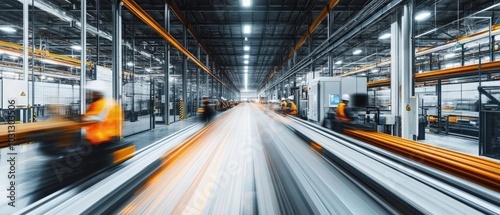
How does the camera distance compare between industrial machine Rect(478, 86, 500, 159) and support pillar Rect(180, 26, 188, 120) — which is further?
support pillar Rect(180, 26, 188, 120)

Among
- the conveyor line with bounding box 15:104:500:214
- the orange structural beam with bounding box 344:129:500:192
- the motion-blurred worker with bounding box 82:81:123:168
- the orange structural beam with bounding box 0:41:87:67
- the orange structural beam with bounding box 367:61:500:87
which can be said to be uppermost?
the orange structural beam with bounding box 0:41:87:67

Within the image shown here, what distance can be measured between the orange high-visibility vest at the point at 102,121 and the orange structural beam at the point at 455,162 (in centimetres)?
502

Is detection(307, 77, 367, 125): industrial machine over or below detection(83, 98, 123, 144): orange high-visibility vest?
over

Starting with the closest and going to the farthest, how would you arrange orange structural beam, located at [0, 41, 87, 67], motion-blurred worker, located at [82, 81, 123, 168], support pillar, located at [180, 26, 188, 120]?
motion-blurred worker, located at [82, 81, 123, 168]
orange structural beam, located at [0, 41, 87, 67]
support pillar, located at [180, 26, 188, 120]

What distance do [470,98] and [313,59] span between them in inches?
323

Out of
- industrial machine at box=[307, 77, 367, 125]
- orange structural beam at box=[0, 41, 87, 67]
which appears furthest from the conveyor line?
orange structural beam at box=[0, 41, 87, 67]

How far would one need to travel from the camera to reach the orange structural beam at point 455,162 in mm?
2525

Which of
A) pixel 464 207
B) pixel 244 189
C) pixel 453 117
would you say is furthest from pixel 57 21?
pixel 453 117

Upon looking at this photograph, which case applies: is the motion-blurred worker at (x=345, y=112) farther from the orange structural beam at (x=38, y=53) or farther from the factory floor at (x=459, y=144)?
the orange structural beam at (x=38, y=53)

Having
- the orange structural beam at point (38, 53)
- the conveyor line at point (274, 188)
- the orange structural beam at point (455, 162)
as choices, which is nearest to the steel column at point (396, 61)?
the orange structural beam at point (455, 162)

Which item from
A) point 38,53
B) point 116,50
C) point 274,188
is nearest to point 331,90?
point 274,188

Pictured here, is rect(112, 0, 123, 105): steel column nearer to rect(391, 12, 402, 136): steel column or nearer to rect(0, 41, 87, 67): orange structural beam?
rect(391, 12, 402, 136): steel column

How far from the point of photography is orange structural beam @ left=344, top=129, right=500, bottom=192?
8.29 feet

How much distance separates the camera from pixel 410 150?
3682 millimetres
